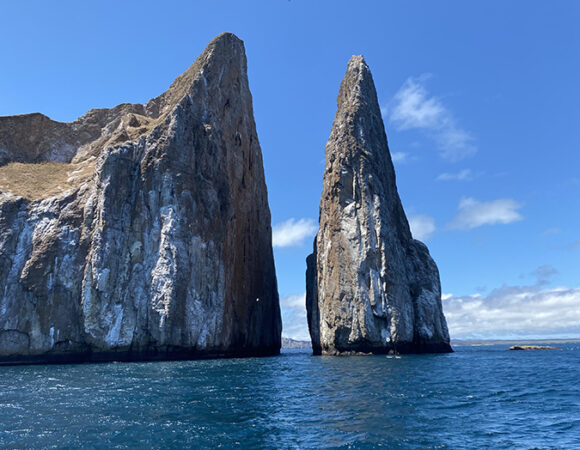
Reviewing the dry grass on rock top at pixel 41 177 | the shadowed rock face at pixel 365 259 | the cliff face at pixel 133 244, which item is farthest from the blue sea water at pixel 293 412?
the dry grass on rock top at pixel 41 177

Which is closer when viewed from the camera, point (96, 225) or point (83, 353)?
point (83, 353)

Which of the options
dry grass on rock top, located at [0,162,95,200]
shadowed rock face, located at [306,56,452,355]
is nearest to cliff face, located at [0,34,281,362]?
dry grass on rock top, located at [0,162,95,200]

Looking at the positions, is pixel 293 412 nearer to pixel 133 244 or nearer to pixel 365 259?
pixel 133 244

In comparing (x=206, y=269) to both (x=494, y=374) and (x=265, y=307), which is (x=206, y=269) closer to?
(x=265, y=307)

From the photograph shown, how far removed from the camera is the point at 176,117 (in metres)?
57.5

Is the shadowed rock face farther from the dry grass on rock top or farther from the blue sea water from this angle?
the dry grass on rock top

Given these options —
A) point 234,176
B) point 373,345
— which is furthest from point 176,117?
point 373,345

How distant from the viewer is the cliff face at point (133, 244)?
160 ft

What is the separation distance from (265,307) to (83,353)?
3163cm

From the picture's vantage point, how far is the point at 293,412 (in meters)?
19.0

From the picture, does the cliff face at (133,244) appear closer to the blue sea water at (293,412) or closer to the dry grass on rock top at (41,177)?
the dry grass on rock top at (41,177)

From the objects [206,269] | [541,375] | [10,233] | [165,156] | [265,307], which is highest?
[165,156]

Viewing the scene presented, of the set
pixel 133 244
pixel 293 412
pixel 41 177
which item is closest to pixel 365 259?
pixel 133 244

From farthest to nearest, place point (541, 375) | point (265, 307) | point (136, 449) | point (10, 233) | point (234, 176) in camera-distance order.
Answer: point (265, 307) → point (234, 176) → point (10, 233) → point (541, 375) → point (136, 449)
